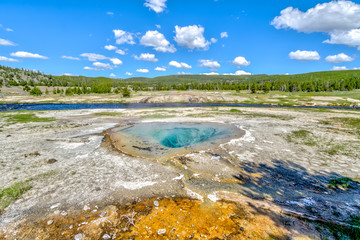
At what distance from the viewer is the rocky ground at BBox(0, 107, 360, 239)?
5.18 metres

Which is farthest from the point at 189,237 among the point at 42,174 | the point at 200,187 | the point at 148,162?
the point at 42,174

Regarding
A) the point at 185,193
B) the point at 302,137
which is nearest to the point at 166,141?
the point at 185,193

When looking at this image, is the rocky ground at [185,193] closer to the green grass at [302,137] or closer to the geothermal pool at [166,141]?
the geothermal pool at [166,141]

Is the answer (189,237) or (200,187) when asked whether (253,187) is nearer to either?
(200,187)

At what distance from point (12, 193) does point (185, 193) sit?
7619 mm

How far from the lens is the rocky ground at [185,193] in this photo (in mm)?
5181

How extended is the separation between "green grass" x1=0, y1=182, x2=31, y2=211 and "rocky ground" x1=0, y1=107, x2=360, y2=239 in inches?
8.3

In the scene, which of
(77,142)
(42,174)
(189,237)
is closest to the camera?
(189,237)

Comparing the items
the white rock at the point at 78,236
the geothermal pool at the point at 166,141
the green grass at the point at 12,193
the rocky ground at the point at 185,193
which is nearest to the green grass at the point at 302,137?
the rocky ground at the point at 185,193

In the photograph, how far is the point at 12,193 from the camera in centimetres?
698

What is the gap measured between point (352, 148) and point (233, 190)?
1221 cm

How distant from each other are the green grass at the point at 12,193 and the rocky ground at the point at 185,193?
0.21m

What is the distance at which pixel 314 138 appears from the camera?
1515cm

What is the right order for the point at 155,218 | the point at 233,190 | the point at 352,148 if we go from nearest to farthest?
1. the point at 155,218
2. the point at 233,190
3. the point at 352,148
